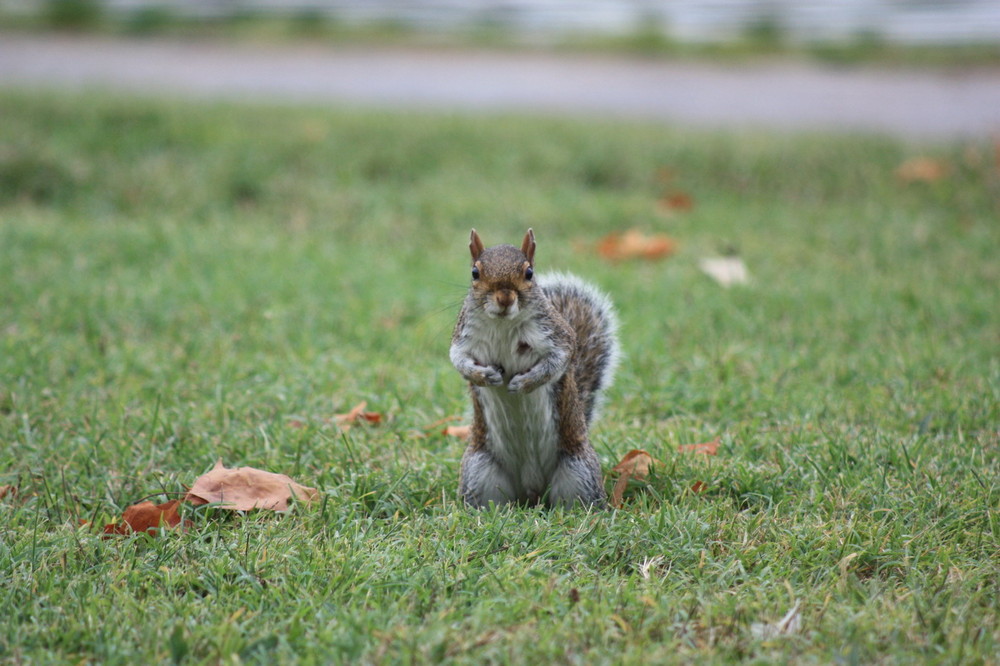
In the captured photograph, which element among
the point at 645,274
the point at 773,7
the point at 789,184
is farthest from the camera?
the point at 773,7

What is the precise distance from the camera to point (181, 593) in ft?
7.29

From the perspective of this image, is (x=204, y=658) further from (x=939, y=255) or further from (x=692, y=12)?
(x=692, y=12)

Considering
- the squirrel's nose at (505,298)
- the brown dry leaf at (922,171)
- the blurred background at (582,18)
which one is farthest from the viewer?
the blurred background at (582,18)

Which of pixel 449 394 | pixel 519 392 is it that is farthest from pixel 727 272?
pixel 519 392

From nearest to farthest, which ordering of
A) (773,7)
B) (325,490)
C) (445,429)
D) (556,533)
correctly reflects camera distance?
(556,533) < (325,490) < (445,429) < (773,7)

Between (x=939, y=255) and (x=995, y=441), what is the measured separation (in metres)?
2.56

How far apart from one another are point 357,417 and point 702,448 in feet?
3.58

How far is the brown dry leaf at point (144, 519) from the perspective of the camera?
97.9 inches

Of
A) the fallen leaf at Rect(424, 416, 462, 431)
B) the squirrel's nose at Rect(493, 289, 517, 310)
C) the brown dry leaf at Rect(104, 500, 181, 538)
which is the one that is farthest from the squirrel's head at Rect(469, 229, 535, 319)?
the brown dry leaf at Rect(104, 500, 181, 538)

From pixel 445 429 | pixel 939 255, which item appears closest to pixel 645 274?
pixel 939 255

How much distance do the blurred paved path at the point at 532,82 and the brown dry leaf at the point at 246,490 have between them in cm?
613

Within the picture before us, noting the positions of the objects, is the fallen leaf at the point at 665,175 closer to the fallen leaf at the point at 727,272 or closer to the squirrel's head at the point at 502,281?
the fallen leaf at the point at 727,272

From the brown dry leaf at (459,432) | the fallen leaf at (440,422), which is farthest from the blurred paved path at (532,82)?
the brown dry leaf at (459,432)

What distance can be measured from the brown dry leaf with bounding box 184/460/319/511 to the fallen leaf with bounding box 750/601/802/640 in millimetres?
1192
